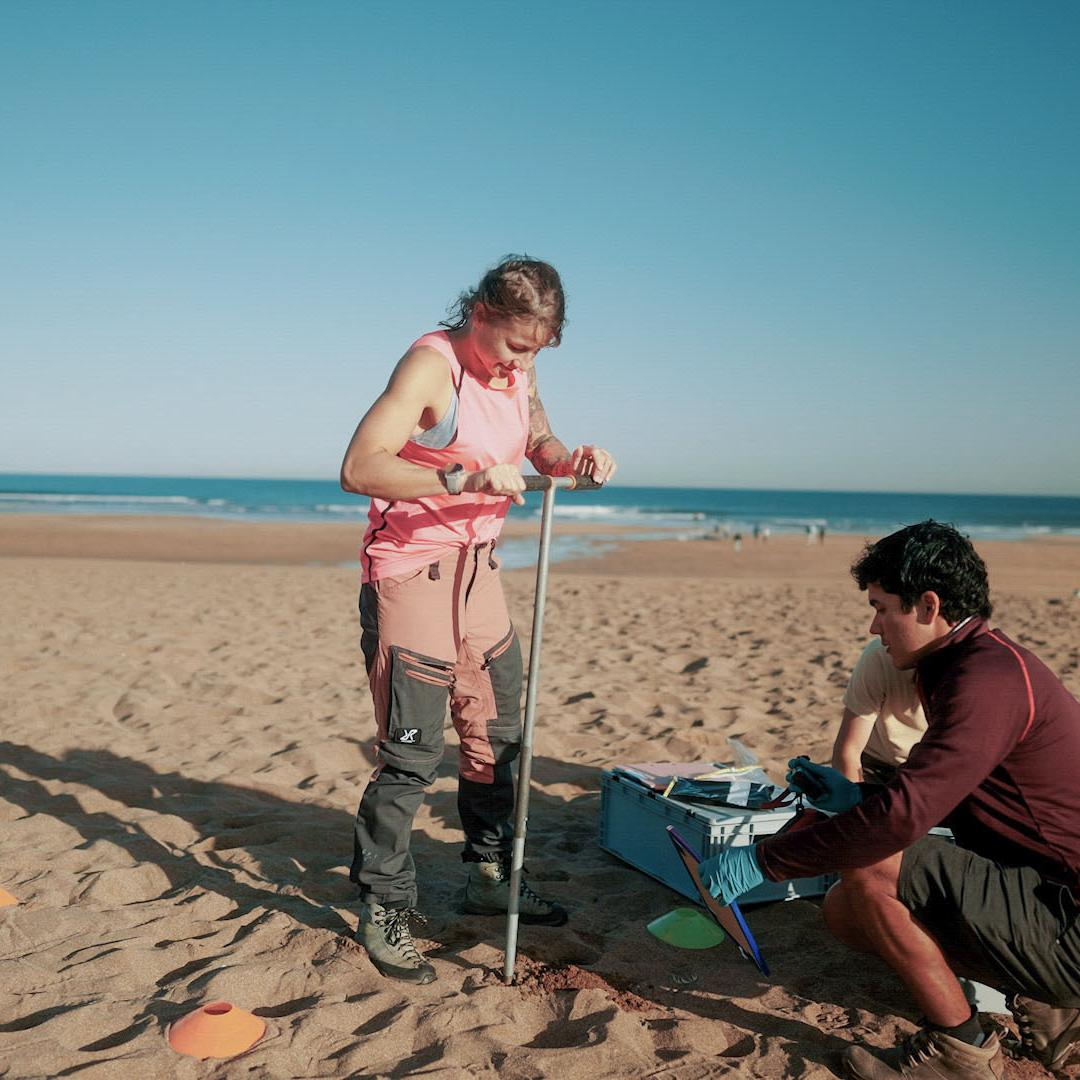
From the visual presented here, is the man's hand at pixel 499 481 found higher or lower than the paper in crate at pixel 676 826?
higher

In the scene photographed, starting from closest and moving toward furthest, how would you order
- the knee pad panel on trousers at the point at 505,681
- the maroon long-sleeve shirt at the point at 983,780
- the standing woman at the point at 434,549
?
the maroon long-sleeve shirt at the point at 983,780 → the standing woman at the point at 434,549 → the knee pad panel on trousers at the point at 505,681

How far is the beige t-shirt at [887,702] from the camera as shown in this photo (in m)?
3.30

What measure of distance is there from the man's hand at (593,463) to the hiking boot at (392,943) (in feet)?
4.87

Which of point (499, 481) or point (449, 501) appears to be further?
point (449, 501)

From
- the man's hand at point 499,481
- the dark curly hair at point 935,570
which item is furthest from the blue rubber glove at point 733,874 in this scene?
the man's hand at point 499,481

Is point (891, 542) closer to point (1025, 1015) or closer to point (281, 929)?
point (1025, 1015)

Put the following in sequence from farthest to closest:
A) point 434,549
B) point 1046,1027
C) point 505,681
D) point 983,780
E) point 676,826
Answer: point 676,826 < point 505,681 < point 434,549 < point 1046,1027 < point 983,780

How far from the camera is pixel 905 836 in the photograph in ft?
7.50

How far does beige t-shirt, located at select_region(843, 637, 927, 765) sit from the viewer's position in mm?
3297

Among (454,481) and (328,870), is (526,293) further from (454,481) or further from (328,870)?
(328,870)

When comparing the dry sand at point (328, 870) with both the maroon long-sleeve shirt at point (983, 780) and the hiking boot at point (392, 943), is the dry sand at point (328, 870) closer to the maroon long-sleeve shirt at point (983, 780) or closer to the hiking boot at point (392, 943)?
the hiking boot at point (392, 943)

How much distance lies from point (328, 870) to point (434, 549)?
1.52 meters

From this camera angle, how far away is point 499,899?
3385 millimetres

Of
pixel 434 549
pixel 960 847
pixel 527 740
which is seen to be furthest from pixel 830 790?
pixel 434 549
